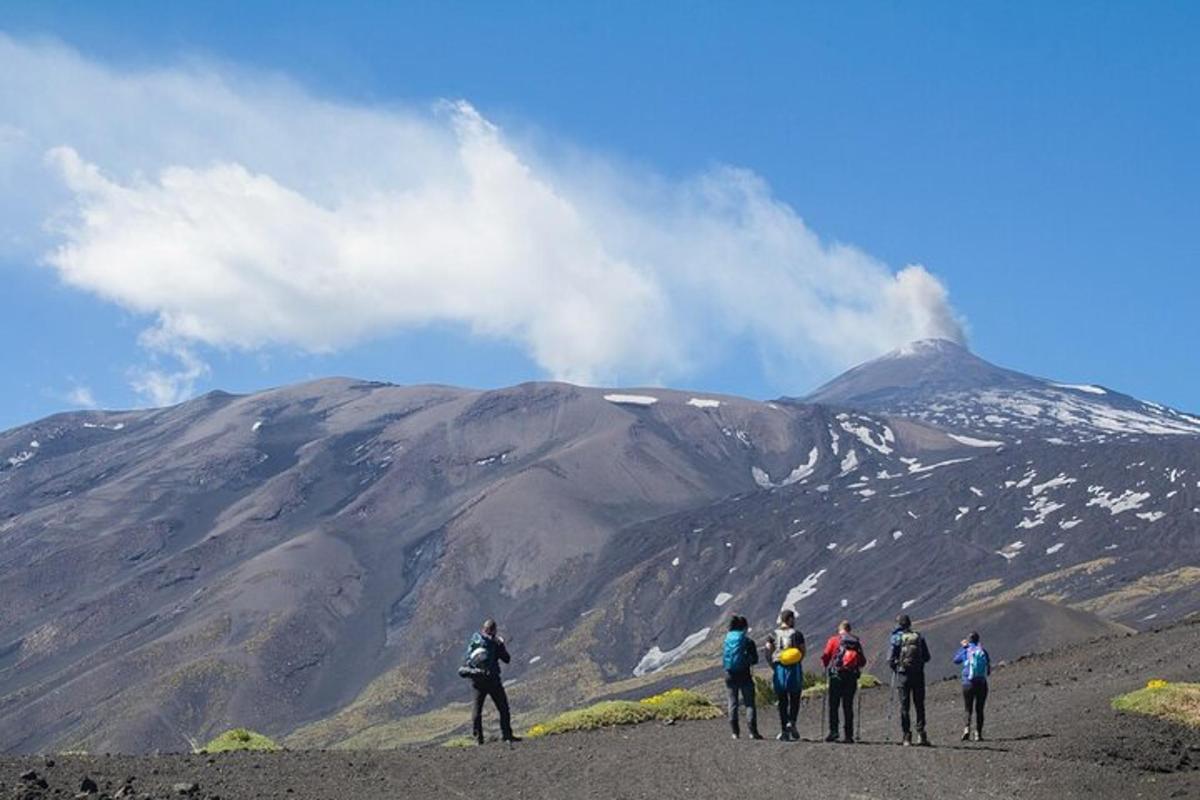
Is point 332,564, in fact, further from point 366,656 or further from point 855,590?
point 855,590

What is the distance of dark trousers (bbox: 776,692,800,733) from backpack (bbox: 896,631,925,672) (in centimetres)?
143

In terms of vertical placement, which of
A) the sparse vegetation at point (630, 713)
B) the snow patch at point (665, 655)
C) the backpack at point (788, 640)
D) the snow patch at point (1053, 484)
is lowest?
the sparse vegetation at point (630, 713)

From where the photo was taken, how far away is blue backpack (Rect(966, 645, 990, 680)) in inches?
677

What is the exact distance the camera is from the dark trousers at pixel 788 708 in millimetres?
16688

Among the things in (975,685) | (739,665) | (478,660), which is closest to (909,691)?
(975,685)

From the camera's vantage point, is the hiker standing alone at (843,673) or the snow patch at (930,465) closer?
the hiker standing alone at (843,673)

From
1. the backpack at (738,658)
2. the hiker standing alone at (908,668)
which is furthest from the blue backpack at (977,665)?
the backpack at (738,658)

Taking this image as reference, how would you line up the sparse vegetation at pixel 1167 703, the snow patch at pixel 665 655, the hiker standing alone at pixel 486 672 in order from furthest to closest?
the snow patch at pixel 665 655, the sparse vegetation at pixel 1167 703, the hiker standing alone at pixel 486 672

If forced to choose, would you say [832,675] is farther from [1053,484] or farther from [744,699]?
[1053,484]

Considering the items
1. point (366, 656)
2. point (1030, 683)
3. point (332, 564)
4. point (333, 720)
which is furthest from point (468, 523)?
point (1030, 683)

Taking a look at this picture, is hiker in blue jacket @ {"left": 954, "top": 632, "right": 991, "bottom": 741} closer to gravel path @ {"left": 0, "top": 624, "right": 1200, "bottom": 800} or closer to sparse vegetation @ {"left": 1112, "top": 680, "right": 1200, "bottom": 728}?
gravel path @ {"left": 0, "top": 624, "right": 1200, "bottom": 800}

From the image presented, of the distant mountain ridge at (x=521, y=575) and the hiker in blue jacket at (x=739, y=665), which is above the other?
the distant mountain ridge at (x=521, y=575)

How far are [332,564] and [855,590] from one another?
66.3 m

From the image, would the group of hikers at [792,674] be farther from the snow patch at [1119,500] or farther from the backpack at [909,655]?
the snow patch at [1119,500]
